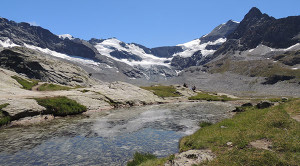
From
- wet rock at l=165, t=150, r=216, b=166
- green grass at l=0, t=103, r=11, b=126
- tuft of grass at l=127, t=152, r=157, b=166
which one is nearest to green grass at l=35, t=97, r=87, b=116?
green grass at l=0, t=103, r=11, b=126

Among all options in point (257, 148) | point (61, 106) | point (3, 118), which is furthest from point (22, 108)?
point (257, 148)

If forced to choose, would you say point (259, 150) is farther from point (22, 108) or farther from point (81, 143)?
point (22, 108)

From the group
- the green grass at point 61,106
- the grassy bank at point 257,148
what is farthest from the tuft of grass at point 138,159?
the green grass at point 61,106

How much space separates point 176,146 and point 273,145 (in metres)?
8.74

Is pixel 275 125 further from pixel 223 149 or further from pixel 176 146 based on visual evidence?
pixel 176 146

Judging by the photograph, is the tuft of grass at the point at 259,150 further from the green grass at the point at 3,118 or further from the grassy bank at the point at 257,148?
the green grass at the point at 3,118

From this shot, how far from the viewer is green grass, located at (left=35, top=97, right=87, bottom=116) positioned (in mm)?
35906

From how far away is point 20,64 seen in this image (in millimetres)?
120562

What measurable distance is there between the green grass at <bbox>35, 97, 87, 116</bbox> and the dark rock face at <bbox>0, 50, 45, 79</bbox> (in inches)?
3223

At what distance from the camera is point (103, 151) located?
1825cm

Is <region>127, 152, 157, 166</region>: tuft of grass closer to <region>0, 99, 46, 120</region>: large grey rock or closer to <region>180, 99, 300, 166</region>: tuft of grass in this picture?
<region>180, 99, 300, 166</region>: tuft of grass

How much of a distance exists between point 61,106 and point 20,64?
105 metres

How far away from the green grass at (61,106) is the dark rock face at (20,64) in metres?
81.9

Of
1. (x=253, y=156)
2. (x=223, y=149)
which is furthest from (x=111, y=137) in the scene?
(x=253, y=156)
